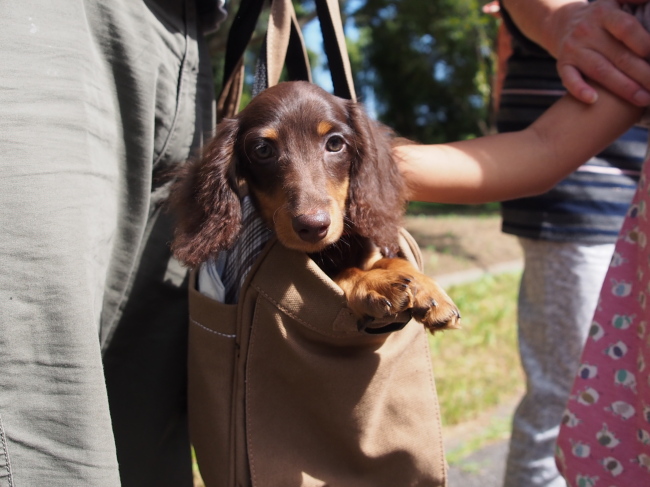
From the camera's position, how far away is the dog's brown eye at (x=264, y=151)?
5.37ft

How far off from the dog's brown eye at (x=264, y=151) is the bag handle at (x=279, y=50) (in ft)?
0.66

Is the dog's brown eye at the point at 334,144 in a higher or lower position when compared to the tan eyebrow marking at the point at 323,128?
lower

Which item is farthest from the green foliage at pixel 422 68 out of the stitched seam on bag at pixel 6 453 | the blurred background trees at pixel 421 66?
the stitched seam on bag at pixel 6 453

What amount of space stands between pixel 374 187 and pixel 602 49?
0.67m

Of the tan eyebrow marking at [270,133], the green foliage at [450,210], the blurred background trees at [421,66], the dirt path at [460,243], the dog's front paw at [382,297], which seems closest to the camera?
the dog's front paw at [382,297]

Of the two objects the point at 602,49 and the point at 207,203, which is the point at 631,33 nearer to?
the point at 602,49

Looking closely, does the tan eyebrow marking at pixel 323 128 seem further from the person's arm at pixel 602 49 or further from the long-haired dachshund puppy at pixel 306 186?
the person's arm at pixel 602 49

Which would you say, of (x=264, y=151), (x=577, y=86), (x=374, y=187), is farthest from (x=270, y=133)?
(x=577, y=86)

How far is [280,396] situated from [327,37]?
0.99 meters

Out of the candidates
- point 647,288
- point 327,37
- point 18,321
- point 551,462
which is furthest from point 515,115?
point 18,321

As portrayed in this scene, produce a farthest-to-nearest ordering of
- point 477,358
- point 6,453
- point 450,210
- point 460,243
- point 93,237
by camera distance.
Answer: point 450,210, point 460,243, point 477,358, point 93,237, point 6,453

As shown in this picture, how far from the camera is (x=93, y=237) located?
123 cm

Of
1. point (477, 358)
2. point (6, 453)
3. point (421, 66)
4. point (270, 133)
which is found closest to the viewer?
point (6, 453)

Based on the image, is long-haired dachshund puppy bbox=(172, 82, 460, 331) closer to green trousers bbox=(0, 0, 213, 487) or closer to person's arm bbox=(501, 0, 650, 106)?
green trousers bbox=(0, 0, 213, 487)
